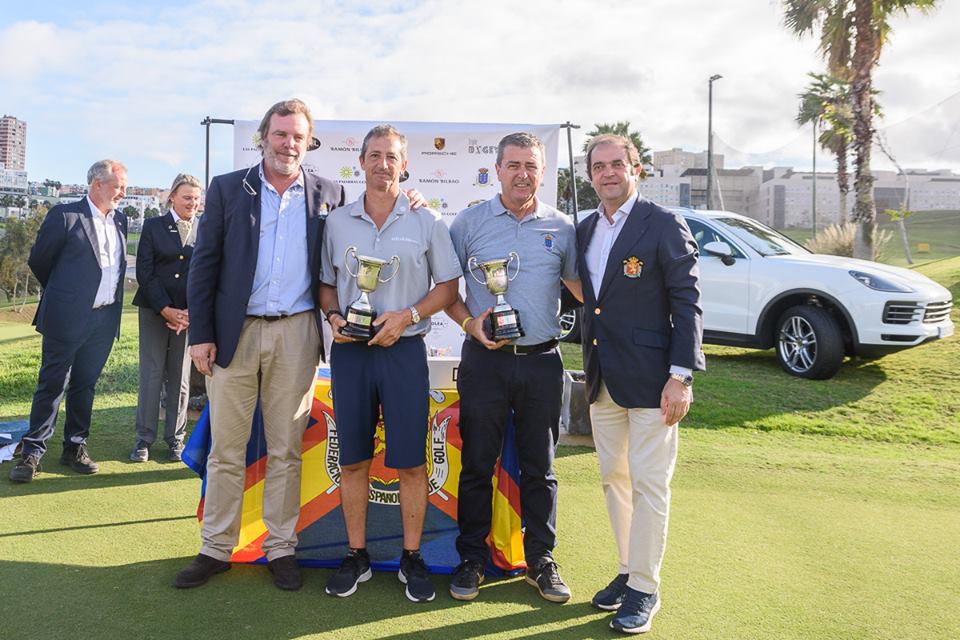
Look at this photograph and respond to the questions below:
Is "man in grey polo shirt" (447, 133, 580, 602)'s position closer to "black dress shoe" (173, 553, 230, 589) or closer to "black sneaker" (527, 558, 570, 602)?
"black sneaker" (527, 558, 570, 602)

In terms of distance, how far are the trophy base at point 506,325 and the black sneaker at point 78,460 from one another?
3227 mm

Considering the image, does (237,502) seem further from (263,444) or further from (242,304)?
(242,304)

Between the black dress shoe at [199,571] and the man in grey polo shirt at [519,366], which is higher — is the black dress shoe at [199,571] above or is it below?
below

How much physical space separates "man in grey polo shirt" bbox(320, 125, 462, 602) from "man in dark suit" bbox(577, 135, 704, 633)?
0.71 m

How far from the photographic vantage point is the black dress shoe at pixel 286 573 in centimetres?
329

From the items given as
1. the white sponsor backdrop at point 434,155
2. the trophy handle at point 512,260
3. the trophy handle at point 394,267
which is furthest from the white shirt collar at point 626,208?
the white sponsor backdrop at point 434,155

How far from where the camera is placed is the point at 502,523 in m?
3.57

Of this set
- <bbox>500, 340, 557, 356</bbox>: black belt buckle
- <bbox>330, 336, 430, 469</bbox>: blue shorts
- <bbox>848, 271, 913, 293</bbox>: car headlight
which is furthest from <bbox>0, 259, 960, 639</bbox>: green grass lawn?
<bbox>848, 271, 913, 293</bbox>: car headlight

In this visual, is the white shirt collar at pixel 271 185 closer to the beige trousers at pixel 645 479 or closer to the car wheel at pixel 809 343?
the beige trousers at pixel 645 479

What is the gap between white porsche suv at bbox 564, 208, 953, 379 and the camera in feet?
24.6

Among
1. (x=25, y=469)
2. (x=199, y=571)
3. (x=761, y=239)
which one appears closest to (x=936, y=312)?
(x=761, y=239)

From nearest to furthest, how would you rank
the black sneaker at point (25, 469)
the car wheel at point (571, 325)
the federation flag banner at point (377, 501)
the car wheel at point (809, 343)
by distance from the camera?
the federation flag banner at point (377, 501) → the black sneaker at point (25, 469) → the car wheel at point (809, 343) → the car wheel at point (571, 325)

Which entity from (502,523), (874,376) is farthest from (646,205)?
(874,376)

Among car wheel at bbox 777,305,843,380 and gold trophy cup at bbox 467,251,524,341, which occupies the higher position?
gold trophy cup at bbox 467,251,524,341
